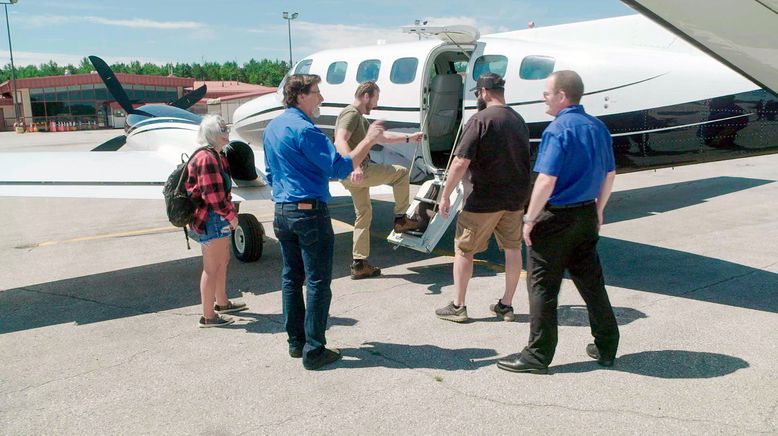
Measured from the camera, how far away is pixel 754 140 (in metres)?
7.19

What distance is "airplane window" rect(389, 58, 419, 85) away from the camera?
8375 millimetres

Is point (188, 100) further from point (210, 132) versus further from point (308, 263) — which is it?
point (308, 263)

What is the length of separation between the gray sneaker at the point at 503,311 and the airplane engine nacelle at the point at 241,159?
11.9 feet

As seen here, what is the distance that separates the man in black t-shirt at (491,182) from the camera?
499 centimetres

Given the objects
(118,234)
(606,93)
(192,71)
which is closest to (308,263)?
(606,93)

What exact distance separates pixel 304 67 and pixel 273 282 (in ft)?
15.9

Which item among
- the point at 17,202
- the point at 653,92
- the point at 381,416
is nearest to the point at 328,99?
the point at 653,92

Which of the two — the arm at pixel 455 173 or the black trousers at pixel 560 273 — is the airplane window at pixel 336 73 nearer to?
the arm at pixel 455 173

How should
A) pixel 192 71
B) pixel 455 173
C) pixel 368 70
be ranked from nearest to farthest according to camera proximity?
pixel 455 173, pixel 368 70, pixel 192 71

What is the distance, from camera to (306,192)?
438 cm

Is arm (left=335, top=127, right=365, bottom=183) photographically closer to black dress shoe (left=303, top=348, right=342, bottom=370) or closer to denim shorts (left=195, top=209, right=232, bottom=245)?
denim shorts (left=195, top=209, right=232, bottom=245)

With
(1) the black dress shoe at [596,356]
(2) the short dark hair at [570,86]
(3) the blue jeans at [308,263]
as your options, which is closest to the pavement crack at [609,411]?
(1) the black dress shoe at [596,356]

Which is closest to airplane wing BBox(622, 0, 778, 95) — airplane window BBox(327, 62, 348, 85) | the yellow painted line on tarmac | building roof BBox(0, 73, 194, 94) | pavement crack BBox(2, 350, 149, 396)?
pavement crack BBox(2, 350, 149, 396)

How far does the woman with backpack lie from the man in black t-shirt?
1933 millimetres
